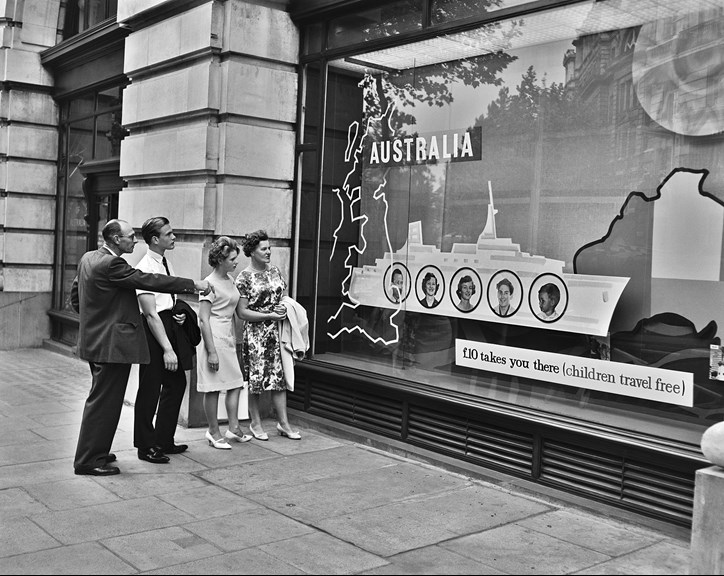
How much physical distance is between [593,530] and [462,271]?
8.89ft

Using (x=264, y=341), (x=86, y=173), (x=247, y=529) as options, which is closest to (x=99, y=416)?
(x=264, y=341)

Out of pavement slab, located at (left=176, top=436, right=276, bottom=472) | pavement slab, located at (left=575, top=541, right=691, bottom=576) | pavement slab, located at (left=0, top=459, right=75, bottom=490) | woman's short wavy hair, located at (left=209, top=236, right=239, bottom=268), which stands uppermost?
woman's short wavy hair, located at (left=209, top=236, right=239, bottom=268)

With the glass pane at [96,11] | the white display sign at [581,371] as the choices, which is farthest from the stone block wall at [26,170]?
the white display sign at [581,371]

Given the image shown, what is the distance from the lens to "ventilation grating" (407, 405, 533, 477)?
22.6 feet

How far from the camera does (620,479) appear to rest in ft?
20.2

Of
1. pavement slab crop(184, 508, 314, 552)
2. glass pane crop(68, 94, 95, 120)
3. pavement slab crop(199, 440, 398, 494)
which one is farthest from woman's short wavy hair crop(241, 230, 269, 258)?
glass pane crop(68, 94, 95, 120)

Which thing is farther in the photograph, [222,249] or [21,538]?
[222,249]

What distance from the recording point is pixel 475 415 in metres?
7.24

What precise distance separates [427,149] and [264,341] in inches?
96.3

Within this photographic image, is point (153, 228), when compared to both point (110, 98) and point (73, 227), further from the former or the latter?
point (73, 227)

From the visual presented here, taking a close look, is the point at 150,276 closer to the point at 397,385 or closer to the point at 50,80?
the point at 397,385

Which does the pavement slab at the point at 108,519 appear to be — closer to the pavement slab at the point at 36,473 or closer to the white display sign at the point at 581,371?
the pavement slab at the point at 36,473

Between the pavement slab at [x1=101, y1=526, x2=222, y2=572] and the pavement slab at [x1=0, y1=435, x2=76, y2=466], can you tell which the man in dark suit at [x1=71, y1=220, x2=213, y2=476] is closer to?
the pavement slab at [x1=0, y1=435, x2=76, y2=466]

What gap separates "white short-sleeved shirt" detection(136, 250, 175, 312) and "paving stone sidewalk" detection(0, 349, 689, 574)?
4.59 feet
